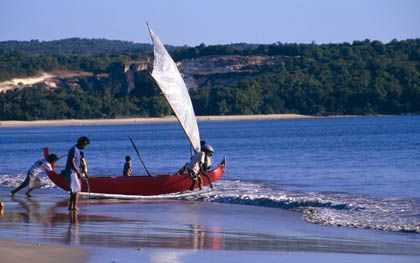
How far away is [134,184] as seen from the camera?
69.6ft

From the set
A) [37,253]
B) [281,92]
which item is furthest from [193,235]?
[281,92]

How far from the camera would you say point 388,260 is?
1227cm

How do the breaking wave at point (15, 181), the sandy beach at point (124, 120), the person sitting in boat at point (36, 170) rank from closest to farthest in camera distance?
the person sitting in boat at point (36, 170)
the breaking wave at point (15, 181)
the sandy beach at point (124, 120)

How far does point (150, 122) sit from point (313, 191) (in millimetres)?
89623

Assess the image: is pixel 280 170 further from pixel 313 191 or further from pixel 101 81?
pixel 101 81

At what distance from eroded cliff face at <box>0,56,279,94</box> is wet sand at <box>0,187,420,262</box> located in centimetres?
10779

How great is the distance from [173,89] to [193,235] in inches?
403

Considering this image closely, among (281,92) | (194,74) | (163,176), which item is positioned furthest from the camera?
(194,74)

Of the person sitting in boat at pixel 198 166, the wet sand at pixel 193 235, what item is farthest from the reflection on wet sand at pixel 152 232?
the person sitting in boat at pixel 198 166

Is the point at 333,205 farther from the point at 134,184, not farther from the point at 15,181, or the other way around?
the point at 15,181

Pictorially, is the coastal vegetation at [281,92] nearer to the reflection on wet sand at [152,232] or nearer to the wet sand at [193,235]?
the wet sand at [193,235]

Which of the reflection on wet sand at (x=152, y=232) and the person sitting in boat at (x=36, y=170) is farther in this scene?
the person sitting in boat at (x=36, y=170)

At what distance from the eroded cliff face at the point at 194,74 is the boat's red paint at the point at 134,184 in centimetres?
10441

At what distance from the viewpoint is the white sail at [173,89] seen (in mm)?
23916
